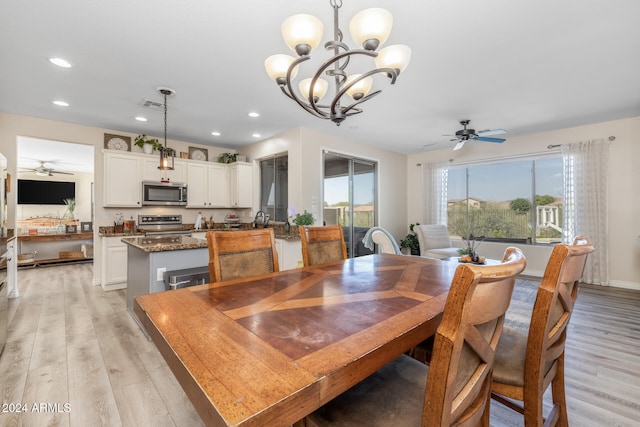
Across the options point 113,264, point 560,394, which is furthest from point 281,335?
point 113,264

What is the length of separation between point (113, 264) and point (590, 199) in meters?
7.32

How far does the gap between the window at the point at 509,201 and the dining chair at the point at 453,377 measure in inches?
206

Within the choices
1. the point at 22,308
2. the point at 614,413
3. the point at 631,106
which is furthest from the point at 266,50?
the point at 631,106

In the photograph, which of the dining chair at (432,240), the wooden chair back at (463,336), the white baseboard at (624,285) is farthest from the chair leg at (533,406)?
the white baseboard at (624,285)

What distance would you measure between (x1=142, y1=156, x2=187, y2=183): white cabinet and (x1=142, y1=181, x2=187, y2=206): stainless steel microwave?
10 cm

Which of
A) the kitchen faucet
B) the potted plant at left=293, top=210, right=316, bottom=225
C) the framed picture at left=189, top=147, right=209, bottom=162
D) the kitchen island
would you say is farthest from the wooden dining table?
the framed picture at left=189, top=147, right=209, bottom=162

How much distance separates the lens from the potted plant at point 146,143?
4559mm

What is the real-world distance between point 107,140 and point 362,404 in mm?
5315

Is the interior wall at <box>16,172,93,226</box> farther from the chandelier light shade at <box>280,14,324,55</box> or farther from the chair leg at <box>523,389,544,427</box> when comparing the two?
the chair leg at <box>523,389,544,427</box>

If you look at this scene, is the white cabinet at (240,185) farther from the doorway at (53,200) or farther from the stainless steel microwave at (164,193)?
the doorway at (53,200)

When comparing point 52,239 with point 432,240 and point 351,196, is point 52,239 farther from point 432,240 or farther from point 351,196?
point 432,240

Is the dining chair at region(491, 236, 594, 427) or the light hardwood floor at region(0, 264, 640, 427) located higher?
the dining chair at region(491, 236, 594, 427)

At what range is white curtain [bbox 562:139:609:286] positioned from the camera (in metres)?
4.26

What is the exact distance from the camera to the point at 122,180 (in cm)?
436
